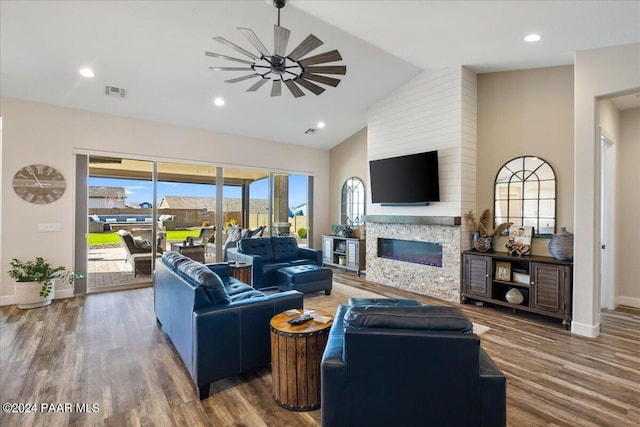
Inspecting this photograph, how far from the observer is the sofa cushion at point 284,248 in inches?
234

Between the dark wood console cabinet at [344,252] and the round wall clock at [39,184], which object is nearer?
the round wall clock at [39,184]

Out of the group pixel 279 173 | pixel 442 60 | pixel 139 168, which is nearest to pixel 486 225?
pixel 442 60

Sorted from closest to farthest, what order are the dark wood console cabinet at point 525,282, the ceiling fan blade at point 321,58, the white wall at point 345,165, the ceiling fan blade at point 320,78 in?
the ceiling fan blade at point 321,58, the ceiling fan blade at point 320,78, the dark wood console cabinet at point 525,282, the white wall at point 345,165

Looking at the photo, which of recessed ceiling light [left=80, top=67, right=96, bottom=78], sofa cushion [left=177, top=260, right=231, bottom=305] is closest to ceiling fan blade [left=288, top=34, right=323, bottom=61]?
sofa cushion [left=177, top=260, right=231, bottom=305]

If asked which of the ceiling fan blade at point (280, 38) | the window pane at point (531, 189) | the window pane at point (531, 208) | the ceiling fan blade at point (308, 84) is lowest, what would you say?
the window pane at point (531, 208)

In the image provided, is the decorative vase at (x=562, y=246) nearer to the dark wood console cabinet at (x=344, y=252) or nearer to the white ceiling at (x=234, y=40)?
the white ceiling at (x=234, y=40)

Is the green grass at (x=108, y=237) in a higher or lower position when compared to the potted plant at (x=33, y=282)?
higher

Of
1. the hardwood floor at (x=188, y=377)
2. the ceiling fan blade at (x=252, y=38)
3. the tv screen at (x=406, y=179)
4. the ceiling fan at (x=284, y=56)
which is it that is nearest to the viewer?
the hardwood floor at (x=188, y=377)

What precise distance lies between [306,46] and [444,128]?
10.2 feet

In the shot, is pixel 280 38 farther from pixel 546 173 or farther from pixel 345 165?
pixel 345 165

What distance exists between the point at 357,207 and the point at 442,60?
3862mm

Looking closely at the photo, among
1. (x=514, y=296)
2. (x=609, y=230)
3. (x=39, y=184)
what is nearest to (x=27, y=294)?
(x=39, y=184)

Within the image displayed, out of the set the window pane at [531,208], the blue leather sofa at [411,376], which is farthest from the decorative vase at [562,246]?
the blue leather sofa at [411,376]

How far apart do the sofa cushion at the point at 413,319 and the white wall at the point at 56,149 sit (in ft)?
18.2
